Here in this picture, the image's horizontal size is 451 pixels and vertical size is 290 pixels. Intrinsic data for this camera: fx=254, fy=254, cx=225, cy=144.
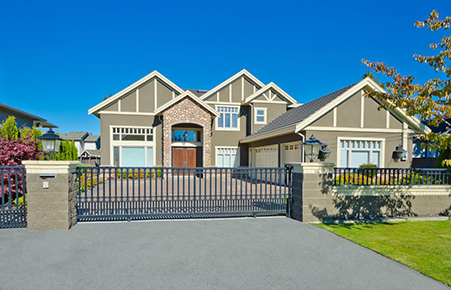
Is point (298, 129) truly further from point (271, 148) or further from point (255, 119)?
point (255, 119)

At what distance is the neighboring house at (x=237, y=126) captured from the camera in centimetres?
1342

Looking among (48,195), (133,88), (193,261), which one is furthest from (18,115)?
(193,261)

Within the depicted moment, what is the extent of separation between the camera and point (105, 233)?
566cm

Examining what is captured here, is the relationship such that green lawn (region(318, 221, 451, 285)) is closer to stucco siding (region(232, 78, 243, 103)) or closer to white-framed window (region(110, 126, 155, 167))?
white-framed window (region(110, 126, 155, 167))

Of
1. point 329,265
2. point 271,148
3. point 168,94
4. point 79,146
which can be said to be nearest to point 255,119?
point 271,148

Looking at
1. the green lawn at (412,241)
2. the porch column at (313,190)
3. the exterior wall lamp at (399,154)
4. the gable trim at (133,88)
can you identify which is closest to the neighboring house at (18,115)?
the gable trim at (133,88)

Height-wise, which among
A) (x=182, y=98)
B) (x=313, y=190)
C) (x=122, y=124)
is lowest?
(x=313, y=190)

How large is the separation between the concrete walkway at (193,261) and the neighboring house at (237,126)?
841 cm

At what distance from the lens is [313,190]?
6.80 m

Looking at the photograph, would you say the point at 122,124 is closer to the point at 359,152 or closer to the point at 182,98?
the point at 182,98

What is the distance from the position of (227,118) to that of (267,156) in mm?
5178

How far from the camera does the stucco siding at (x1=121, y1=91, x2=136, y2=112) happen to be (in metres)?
18.9

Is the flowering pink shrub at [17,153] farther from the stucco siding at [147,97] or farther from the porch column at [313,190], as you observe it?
the stucco siding at [147,97]

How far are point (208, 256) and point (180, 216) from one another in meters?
2.77
